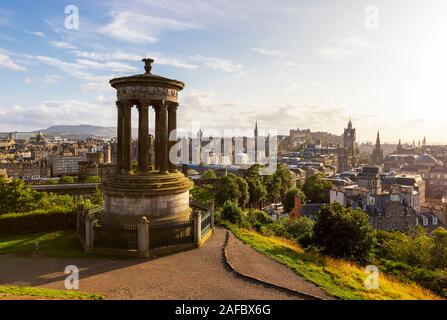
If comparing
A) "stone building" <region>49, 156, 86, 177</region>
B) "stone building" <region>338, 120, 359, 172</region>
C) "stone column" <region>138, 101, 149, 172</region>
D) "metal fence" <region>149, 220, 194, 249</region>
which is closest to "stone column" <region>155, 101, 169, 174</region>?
"stone column" <region>138, 101, 149, 172</region>

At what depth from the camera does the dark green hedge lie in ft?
73.8

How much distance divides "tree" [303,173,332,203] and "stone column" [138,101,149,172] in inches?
2581

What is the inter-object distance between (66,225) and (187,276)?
13.3m

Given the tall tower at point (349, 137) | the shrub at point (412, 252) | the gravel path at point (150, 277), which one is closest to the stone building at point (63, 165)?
the shrub at point (412, 252)

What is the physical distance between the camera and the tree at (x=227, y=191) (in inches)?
2280

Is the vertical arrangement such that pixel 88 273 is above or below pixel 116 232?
below

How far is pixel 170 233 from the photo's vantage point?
17.1 metres

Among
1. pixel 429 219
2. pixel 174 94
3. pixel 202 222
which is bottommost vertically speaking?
pixel 429 219

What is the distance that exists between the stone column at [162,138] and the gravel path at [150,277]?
5.52 metres

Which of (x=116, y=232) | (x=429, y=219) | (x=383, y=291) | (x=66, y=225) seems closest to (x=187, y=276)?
(x=116, y=232)

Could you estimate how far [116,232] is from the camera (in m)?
16.8
